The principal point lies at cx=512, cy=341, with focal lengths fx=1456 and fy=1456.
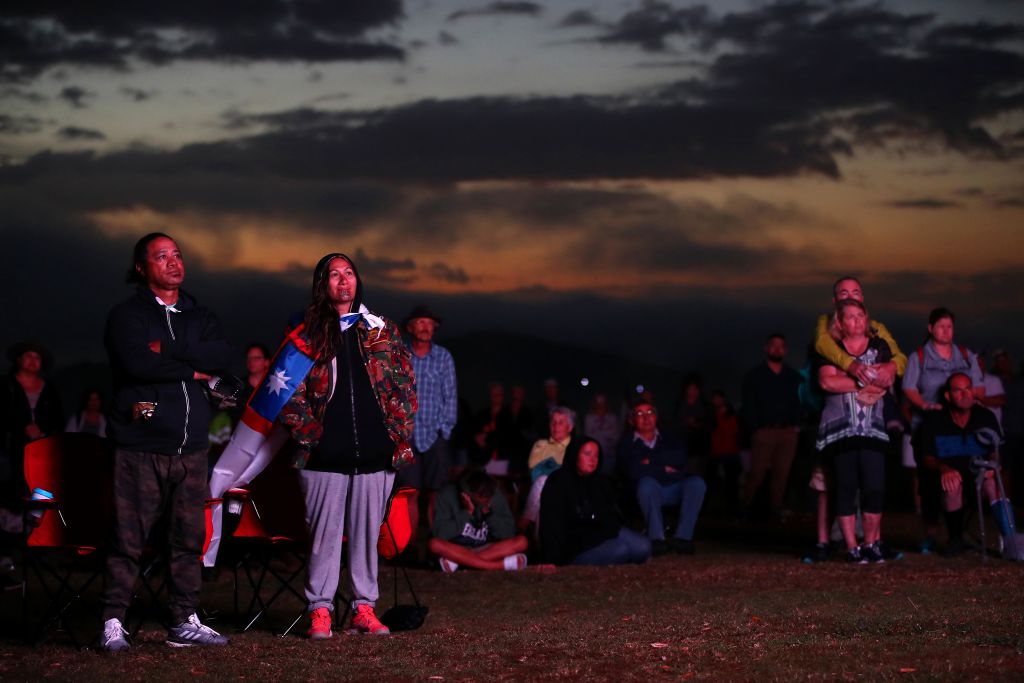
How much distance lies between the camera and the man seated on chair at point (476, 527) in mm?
12094

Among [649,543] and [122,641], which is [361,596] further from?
[649,543]

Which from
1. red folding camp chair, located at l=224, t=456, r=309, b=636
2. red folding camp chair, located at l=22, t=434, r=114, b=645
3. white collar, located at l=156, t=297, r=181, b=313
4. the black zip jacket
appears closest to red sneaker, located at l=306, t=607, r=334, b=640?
red folding camp chair, located at l=224, t=456, r=309, b=636

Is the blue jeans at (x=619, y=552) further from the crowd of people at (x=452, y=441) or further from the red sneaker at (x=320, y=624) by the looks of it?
the red sneaker at (x=320, y=624)

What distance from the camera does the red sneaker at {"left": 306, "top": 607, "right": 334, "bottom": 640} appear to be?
7582mm

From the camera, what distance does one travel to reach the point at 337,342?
7.52m

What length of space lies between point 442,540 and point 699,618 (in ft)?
13.4

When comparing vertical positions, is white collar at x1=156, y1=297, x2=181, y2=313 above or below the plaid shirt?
above

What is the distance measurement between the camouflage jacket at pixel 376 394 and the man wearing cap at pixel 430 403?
210 inches

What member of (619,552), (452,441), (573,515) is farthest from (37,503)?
(452,441)

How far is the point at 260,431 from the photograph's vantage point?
25.2 ft

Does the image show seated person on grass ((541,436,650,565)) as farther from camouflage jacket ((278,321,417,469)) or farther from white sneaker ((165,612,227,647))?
white sneaker ((165,612,227,647))

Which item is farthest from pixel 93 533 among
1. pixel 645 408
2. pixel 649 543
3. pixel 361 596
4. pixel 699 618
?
pixel 645 408

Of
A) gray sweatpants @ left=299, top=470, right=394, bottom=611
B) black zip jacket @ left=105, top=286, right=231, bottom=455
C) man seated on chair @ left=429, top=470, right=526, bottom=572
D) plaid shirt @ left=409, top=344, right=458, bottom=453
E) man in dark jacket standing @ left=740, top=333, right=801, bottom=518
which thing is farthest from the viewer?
man in dark jacket standing @ left=740, top=333, right=801, bottom=518

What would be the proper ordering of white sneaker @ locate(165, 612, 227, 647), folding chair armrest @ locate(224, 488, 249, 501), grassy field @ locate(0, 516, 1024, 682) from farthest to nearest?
folding chair armrest @ locate(224, 488, 249, 501) < white sneaker @ locate(165, 612, 227, 647) < grassy field @ locate(0, 516, 1024, 682)
